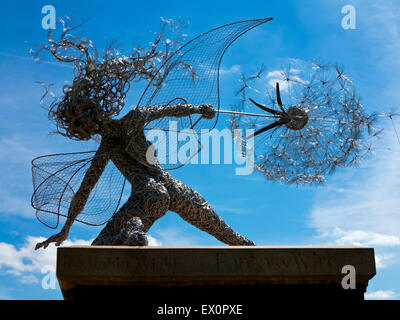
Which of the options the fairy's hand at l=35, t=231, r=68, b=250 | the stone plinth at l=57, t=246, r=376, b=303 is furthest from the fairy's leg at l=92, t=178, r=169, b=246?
the stone plinth at l=57, t=246, r=376, b=303

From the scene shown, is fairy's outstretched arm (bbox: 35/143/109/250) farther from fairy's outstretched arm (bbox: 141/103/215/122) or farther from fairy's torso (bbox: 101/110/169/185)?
fairy's outstretched arm (bbox: 141/103/215/122)

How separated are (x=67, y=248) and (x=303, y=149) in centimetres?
453

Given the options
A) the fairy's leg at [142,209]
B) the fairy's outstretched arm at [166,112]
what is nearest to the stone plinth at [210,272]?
the fairy's leg at [142,209]

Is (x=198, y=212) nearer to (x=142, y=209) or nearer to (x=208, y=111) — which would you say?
(x=142, y=209)

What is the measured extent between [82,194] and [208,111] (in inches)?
85.9

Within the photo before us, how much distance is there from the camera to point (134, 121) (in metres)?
7.30

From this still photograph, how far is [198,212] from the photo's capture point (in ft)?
24.0

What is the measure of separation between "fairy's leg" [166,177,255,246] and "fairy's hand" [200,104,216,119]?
105 centimetres

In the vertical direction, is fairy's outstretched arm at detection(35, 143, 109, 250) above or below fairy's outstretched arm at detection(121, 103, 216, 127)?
below

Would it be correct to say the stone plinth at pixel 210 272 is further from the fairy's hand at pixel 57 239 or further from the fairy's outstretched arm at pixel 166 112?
the fairy's outstretched arm at pixel 166 112

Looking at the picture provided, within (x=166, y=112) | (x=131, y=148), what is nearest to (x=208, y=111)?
(x=166, y=112)

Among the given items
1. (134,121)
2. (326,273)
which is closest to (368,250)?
(326,273)

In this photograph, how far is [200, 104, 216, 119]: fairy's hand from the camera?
7.34 metres
